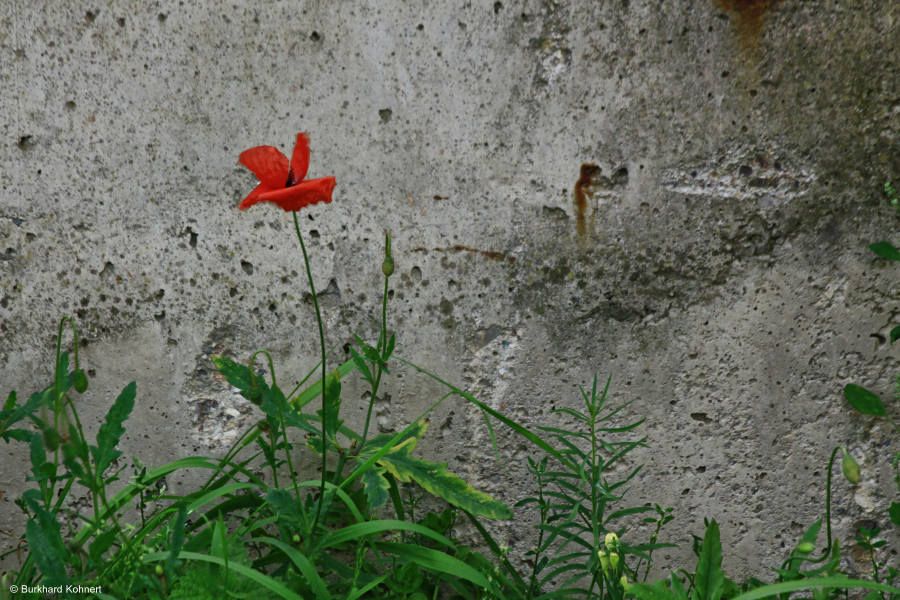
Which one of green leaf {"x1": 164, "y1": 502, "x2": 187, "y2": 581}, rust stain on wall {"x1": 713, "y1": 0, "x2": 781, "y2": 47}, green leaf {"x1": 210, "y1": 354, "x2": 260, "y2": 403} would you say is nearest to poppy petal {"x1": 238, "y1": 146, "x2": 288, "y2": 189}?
green leaf {"x1": 210, "y1": 354, "x2": 260, "y2": 403}

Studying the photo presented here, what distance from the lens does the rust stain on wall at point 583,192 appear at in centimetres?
131

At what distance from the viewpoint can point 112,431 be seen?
966 mm

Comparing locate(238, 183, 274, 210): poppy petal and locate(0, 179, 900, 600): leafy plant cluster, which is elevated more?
locate(238, 183, 274, 210): poppy petal

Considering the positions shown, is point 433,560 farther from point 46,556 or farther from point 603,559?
point 46,556

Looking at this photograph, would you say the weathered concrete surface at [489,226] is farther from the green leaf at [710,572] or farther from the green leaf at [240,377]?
the green leaf at [710,572]

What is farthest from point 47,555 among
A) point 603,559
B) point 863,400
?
point 863,400

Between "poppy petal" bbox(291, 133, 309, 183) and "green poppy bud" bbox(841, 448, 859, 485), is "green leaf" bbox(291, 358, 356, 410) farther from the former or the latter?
"green poppy bud" bbox(841, 448, 859, 485)

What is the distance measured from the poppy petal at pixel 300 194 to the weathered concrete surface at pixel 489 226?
569mm

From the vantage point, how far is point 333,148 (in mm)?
1312

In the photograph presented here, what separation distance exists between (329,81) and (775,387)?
53.7 inches

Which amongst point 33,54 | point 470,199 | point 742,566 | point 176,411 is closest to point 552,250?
point 470,199

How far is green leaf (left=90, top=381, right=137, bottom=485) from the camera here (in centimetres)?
96

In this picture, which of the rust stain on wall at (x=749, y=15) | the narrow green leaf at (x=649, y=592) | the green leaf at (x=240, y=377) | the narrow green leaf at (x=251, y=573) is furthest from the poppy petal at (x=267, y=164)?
the rust stain on wall at (x=749, y=15)

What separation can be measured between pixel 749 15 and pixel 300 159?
1.13 m
